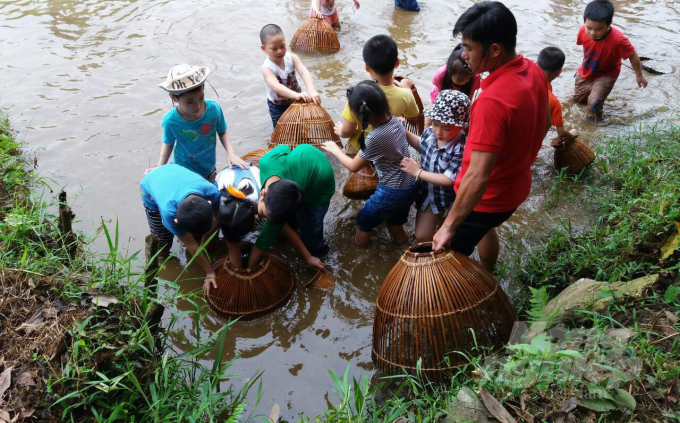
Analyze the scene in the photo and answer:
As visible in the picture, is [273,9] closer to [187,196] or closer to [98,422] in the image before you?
[187,196]

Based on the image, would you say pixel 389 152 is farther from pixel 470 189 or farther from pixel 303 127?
pixel 303 127

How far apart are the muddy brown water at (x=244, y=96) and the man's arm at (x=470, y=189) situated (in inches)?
47.7

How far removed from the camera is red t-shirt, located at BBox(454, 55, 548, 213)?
2.66 metres

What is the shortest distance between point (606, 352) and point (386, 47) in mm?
2993

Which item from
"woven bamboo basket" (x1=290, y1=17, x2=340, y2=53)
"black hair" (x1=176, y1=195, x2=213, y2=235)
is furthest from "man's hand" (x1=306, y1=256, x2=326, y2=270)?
"woven bamboo basket" (x1=290, y1=17, x2=340, y2=53)

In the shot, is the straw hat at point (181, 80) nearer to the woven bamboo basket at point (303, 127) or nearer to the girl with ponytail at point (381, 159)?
the woven bamboo basket at point (303, 127)

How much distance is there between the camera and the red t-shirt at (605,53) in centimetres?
586

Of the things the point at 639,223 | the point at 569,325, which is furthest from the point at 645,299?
the point at 639,223

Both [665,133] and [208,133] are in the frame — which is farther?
[665,133]

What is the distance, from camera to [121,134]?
6.21 m

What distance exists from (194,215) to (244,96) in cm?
393

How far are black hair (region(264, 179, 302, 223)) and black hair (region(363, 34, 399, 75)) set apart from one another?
61.5 inches

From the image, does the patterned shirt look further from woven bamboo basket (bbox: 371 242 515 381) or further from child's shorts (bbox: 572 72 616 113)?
child's shorts (bbox: 572 72 616 113)

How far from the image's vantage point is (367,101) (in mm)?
3668
